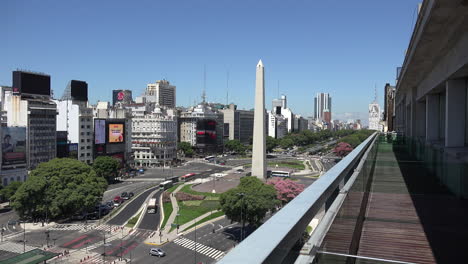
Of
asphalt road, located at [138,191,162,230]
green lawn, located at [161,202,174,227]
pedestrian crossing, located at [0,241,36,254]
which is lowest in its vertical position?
pedestrian crossing, located at [0,241,36,254]

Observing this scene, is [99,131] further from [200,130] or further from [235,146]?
[235,146]

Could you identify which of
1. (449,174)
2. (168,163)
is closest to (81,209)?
(449,174)

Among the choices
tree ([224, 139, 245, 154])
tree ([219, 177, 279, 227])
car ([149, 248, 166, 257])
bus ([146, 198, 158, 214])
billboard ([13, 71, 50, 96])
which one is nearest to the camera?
car ([149, 248, 166, 257])

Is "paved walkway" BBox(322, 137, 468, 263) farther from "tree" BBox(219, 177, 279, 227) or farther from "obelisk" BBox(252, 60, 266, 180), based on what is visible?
"obelisk" BBox(252, 60, 266, 180)

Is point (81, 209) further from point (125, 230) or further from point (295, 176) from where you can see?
point (295, 176)

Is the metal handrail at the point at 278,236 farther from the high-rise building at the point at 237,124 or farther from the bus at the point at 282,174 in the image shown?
the high-rise building at the point at 237,124

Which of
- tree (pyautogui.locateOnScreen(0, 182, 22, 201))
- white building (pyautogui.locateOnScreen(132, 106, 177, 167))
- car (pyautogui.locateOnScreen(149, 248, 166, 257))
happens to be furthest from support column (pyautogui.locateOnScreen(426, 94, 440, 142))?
white building (pyautogui.locateOnScreen(132, 106, 177, 167))

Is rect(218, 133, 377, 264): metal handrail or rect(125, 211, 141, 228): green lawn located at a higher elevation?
rect(218, 133, 377, 264): metal handrail
